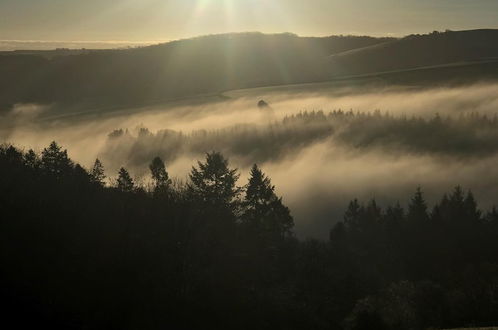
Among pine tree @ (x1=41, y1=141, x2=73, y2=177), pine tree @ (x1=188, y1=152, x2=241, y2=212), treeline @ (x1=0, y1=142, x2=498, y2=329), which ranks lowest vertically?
treeline @ (x1=0, y1=142, x2=498, y2=329)

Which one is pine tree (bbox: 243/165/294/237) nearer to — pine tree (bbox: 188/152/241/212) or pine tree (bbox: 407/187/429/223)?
pine tree (bbox: 188/152/241/212)

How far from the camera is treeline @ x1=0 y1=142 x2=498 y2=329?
4075cm

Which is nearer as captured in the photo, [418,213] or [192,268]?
[192,268]

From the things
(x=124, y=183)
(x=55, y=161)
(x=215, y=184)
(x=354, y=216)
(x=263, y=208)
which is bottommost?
(x=354, y=216)

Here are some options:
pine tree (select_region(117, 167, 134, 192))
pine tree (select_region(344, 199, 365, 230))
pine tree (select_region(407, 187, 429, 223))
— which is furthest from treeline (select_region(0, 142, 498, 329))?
pine tree (select_region(344, 199, 365, 230))

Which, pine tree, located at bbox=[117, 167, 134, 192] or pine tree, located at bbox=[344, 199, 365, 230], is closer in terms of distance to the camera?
pine tree, located at bbox=[117, 167, 134, 192]

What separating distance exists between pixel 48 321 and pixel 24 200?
2138 centimetres

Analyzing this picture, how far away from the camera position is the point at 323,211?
16025cm

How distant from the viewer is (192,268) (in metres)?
48.5

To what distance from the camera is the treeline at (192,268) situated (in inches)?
1604

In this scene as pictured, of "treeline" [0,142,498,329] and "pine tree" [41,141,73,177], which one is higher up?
"pine tree" [41,141,73,177]

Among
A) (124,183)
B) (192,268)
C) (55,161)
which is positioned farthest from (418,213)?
(55,161)

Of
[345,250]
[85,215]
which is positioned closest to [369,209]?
[345,250]

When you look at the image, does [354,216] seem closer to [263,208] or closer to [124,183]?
[263,208]
